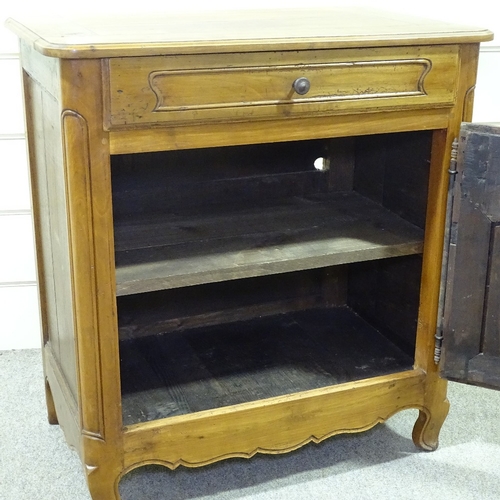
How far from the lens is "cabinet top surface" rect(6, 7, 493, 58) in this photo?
121 cm

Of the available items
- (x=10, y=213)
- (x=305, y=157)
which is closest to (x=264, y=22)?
(x=305, y=157)

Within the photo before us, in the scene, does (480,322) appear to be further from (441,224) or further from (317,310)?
(317,310)

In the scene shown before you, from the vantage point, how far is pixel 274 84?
131 centimetres

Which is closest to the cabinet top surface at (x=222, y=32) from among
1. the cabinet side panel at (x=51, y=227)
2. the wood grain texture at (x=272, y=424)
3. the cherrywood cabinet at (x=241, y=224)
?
the cherrywood cabinet at (x=241, y=224)

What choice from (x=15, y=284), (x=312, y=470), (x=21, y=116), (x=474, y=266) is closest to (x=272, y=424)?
(x=312, y=470)

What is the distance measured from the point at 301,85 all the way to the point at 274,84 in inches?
1.8

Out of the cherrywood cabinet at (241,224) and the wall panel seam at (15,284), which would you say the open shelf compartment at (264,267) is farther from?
the wall panel seam at (15,284)

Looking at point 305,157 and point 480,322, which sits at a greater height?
point 305,157

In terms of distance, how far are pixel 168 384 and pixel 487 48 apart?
1.19 metres

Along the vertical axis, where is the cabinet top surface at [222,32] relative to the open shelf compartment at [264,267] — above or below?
above

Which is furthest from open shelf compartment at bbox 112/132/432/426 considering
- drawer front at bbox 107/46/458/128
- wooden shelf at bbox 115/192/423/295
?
drawer front at bbox 107/46/458/128

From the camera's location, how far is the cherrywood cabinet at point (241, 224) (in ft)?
4.16

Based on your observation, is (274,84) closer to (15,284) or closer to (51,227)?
(51,227)

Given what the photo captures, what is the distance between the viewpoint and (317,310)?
6.57 ft
